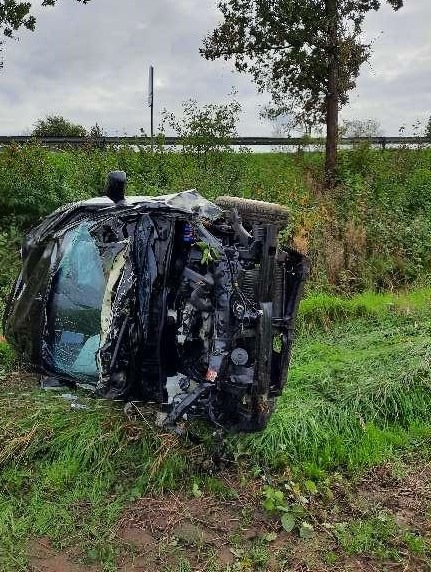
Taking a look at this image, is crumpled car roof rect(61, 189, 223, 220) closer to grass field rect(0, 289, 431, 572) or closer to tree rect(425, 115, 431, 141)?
grass field rect(0, 289, 431, 572)

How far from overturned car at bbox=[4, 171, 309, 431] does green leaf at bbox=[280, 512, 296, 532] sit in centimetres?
57

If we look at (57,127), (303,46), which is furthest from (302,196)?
(57,127)

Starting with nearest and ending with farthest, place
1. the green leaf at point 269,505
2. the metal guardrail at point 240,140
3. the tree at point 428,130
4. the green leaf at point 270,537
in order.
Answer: the green leaf at point 270,537 → the green leaf at point 269,505 → the metal guardrail at point 240,140 → the tree at point 428,130

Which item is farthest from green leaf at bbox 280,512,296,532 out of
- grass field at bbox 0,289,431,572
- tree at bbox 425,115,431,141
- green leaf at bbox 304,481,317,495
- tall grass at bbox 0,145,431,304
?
tree at bbox 425,115,431,141

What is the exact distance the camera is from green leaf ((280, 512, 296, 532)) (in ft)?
11.5

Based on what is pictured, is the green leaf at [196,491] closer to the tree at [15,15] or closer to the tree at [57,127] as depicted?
the tree at [15,15]

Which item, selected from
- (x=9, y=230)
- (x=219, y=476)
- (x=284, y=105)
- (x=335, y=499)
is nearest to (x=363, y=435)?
(x=335, y=499)

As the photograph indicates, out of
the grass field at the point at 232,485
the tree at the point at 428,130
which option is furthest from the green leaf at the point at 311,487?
the tree at the point at 428,130

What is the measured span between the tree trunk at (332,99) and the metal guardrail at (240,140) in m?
0.83

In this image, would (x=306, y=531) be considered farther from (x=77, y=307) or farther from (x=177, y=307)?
(x=77, y=307)

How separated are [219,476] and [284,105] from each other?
40.2 ft

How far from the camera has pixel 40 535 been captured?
3.42 m

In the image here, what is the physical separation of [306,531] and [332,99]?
1217 centimetres

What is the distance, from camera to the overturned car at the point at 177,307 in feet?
12.6
